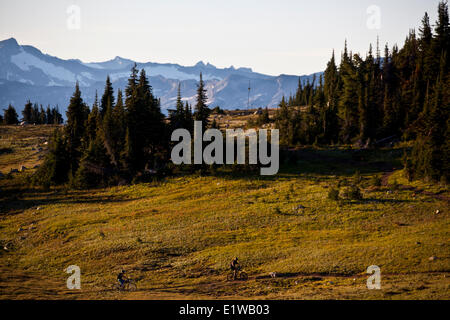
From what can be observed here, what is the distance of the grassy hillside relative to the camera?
2455 cm

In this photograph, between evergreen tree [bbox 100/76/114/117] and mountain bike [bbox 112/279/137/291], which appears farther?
evergreen tree [bbox 100/76/114/117]

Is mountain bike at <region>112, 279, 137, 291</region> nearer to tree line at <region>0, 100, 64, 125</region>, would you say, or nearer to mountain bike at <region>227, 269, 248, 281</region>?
mountain bike at <region>227, 269, 248, 281</region>

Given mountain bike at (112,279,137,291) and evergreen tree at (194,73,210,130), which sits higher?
evergreen tree at (194,73,210,130)

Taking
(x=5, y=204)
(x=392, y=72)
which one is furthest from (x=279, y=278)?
(x=392, y=72)

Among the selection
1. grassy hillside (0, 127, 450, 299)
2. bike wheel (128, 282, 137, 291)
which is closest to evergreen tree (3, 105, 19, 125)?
grassy hillside (0, 127, 450, 299)

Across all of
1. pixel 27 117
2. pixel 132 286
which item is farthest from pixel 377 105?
pixel 27 117

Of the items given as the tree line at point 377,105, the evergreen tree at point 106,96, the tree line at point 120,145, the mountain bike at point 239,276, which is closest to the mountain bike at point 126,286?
the mountain bike at point 239,276

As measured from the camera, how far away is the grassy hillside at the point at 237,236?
24547 millimetres

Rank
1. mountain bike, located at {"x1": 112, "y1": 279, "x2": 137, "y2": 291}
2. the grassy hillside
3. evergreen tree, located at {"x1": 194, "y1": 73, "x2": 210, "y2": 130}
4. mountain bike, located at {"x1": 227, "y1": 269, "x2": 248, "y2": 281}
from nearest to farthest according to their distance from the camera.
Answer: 1. the grassy hillside
2. mountain bike, located at {"x1": 112, "y1": 279, "x2": 137, "y2": 291}
3. mountain bike, located at {"x1": 227, "y1": 269, "x2": 248, "y2": 281}
4. evergreen tree, located at {"x1": 194, "y1": 73, "x2": 210, "y2": 130}

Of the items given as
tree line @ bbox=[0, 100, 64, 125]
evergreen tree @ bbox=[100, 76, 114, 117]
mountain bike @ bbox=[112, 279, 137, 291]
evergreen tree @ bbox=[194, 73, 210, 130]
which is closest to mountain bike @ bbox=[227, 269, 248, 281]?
mountain bike @ bbox=[112, 279, 137, 291]

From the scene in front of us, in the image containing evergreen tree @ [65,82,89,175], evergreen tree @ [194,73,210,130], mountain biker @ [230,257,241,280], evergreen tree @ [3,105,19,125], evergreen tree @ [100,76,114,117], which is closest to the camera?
mountain biker @ [230,257,241,280]

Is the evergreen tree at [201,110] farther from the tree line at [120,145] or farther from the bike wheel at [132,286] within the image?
the bike wheel at [132,286]

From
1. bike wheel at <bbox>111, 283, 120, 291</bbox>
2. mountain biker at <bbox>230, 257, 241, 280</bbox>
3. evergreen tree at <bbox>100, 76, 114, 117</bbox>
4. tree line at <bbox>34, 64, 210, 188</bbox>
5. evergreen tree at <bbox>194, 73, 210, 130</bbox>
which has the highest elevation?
evergreen tree at <bbox>100, 76, 114, 117</bbox>
